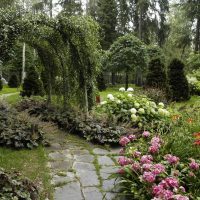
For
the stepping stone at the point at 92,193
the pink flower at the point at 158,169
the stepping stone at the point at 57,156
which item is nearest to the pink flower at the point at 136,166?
the pink flower at the point at 158,169

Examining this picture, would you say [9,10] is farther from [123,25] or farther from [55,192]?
[123,25]

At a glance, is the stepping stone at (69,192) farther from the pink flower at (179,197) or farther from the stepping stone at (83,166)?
the pink flower at (179,197)

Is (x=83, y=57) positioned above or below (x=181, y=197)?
above

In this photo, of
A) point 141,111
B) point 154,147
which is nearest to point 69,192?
point 154,147

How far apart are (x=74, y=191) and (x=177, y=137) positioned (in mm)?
1538

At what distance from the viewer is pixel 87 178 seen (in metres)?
4.38

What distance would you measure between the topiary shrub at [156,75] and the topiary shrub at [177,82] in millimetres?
494

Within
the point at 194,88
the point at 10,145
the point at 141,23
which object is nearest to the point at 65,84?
the point at 10,145

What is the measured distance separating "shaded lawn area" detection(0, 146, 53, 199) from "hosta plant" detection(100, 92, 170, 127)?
2381mm

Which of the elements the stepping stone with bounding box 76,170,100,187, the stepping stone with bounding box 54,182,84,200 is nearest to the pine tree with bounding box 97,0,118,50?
the stepping stone with bounding box 76,170,100,187

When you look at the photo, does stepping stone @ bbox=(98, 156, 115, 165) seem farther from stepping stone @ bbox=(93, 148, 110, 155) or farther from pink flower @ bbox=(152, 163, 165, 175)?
pink flower @ bbox=(152, 163, 165, 175)

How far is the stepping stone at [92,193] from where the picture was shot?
3.78m

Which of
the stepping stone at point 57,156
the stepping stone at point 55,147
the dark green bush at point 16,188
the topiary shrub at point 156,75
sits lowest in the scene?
the stepping stone at point 57,156

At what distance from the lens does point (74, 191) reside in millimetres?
3943
